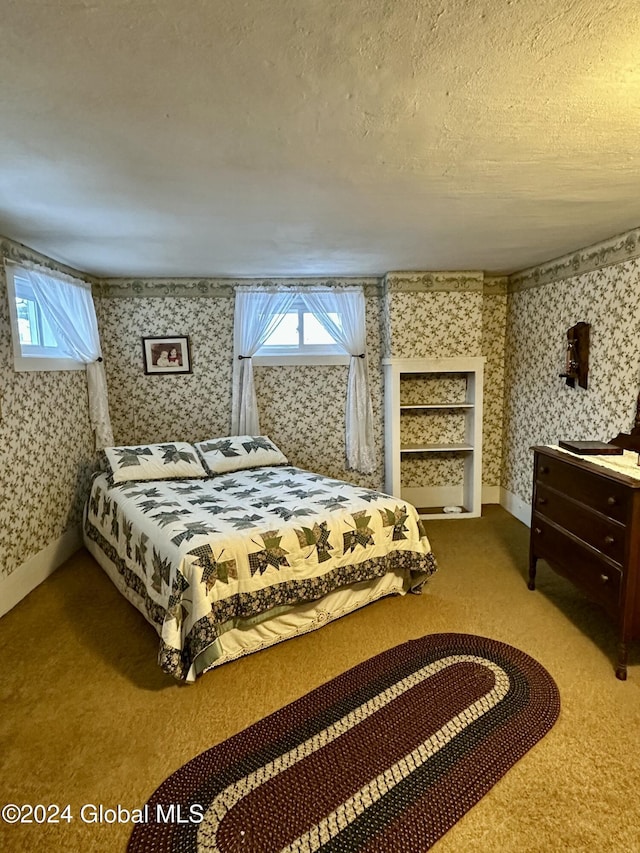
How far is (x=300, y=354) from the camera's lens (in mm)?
4445

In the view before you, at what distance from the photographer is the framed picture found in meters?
4.27

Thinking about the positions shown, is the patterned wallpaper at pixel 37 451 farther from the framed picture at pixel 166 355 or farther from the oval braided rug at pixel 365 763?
the oval braided rug at pixel 365 763

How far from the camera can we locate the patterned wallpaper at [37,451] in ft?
9.29

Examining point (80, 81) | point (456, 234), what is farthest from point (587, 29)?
point (456, 234)

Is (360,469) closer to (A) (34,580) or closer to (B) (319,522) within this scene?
(B) (319,522)

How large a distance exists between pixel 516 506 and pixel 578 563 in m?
1.96

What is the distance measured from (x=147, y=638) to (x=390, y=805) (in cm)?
152

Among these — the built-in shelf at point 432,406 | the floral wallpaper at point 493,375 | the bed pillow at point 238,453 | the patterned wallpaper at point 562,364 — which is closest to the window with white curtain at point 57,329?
the bed pillow at point 238,453

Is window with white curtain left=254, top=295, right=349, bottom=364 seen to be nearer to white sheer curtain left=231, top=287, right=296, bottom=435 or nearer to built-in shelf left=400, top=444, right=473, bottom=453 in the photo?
white sheer curtain left=231, top=287, right=296, bottom=435

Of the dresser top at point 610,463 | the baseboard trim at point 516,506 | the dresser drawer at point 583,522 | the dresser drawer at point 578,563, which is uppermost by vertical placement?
the dresser top at point 610,463

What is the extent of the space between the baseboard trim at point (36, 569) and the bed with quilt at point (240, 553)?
0.76 ft

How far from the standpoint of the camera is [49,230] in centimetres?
269

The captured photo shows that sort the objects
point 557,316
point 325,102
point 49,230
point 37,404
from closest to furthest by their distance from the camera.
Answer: point 325,102, point 49,230, point 37,404, point 557,316

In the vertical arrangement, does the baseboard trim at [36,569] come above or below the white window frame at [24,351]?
below
